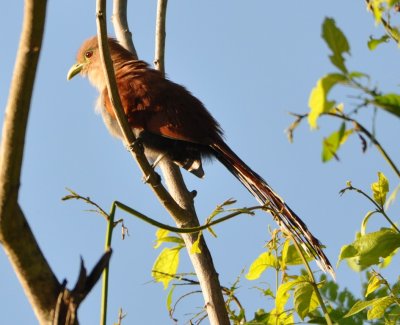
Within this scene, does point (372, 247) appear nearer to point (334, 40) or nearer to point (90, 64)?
point (334, 40)

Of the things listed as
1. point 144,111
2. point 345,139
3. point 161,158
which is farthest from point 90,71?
point 345,139

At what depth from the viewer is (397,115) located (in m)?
1.13

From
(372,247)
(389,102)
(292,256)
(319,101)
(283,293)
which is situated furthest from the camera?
(292,256)

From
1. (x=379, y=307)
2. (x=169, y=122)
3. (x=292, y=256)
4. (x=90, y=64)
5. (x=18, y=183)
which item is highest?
(x=90, y=64)

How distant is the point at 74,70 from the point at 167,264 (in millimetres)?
3506

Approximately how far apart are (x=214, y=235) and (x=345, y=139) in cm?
142

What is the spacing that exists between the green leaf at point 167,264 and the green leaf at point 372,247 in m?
1.11

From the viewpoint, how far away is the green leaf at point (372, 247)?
179 centimetres

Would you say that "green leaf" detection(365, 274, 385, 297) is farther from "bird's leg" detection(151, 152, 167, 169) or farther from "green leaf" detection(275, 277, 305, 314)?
"bird's leg" detection(151, 152, 167, 169)

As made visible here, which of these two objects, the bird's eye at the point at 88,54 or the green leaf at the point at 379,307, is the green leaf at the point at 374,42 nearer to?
the green leaf at the point at 379,307

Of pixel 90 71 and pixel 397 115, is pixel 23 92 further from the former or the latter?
pixel 90 71

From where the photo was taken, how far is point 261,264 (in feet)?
7.97

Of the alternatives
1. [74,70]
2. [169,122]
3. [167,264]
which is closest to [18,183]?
[167,264]

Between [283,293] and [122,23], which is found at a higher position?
[122,23]
